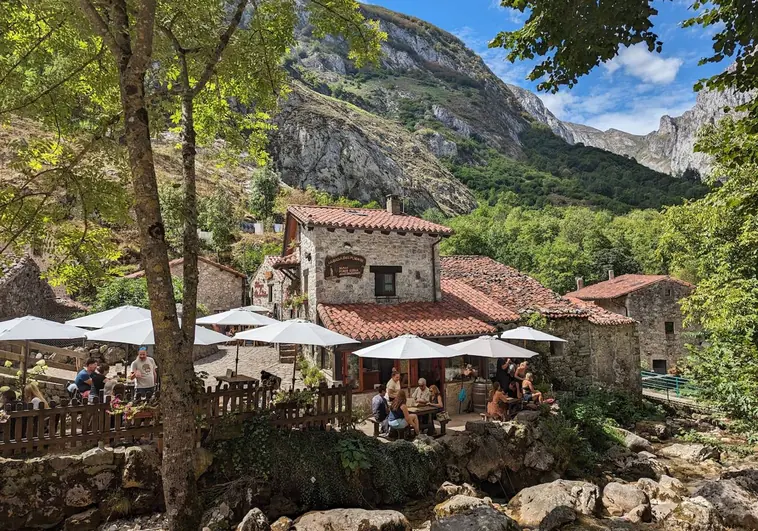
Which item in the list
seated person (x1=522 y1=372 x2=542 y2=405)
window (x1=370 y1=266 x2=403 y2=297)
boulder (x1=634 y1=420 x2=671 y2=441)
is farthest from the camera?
boulder (x1=634 y1=420 x2=671 y2=441)

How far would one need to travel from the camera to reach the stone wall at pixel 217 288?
997 inches

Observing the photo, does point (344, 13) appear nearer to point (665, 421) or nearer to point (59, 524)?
point (59, 524)

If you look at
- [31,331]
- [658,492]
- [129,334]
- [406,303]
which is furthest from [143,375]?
[658,492]

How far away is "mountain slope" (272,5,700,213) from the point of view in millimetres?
68312

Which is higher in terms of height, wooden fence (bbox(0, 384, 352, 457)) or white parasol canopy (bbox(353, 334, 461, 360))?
white parasol canopy (bbox(353, 334, 461, 360))

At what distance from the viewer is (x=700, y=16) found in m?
5.81

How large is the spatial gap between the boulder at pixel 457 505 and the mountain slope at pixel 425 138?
1336 inches

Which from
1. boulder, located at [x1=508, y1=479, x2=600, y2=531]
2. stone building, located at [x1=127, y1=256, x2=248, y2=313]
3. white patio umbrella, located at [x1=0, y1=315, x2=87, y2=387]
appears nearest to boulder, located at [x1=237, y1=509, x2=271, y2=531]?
boulder, located at [x1=508, y1=479, x2=600, y2=531]

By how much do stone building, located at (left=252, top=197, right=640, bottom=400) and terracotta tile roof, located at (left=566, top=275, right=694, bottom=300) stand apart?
11411mm

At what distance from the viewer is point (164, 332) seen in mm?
6238

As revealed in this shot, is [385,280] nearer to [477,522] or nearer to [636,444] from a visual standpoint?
[477,522]

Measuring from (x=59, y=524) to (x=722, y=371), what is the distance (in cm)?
1730

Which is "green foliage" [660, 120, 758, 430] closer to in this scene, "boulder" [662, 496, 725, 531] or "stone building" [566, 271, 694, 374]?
"boulder" [662, 496, 725, 531]

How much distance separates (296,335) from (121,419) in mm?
3722
